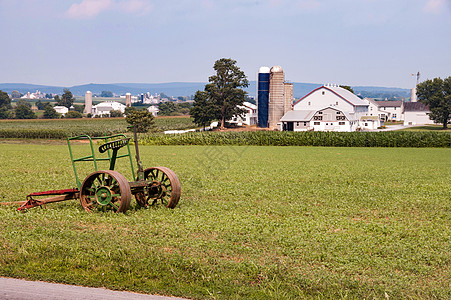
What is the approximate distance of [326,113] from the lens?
6969cm

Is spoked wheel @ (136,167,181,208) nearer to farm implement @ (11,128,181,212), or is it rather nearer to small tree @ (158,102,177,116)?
farm implement @ (11,128,181,212)

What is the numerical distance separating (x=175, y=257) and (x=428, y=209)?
7.83 m

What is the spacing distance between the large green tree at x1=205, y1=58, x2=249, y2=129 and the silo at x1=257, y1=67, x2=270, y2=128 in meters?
5.19

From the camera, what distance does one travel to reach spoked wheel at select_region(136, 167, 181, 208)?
35.3 feet

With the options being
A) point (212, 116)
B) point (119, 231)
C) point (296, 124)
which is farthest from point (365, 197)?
point (212, 116)

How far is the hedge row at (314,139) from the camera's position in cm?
5012

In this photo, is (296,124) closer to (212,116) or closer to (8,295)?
(212,116)

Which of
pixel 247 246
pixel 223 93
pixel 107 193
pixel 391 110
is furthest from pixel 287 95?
pixel 247 246

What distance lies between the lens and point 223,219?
10.2 meters

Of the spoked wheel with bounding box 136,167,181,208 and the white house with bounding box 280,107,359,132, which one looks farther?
the white house with bounding box 280,107,359,132

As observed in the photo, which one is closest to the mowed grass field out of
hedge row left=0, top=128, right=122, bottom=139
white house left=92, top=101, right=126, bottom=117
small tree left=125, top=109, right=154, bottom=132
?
hedge row left=0, top=128, right=122, bottom=139

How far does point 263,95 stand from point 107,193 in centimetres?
7216

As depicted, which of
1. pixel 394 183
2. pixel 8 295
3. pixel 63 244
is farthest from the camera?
pixel 394 183

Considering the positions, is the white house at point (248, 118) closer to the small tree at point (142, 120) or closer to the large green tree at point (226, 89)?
the large green tree at point (226, 89)
